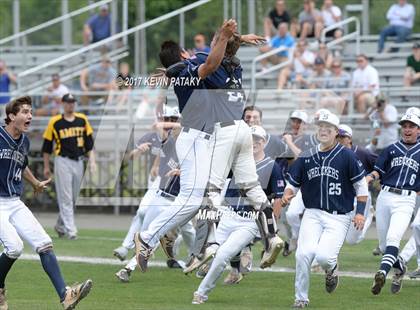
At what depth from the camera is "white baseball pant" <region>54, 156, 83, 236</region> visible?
1839cm

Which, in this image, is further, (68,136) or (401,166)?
(68,136)

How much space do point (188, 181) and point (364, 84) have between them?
422 inches

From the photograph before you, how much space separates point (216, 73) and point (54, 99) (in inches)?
485

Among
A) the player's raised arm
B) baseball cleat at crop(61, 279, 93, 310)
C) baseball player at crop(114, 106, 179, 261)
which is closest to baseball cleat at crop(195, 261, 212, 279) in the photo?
baseball player at crop(114, 106, 179, 261)

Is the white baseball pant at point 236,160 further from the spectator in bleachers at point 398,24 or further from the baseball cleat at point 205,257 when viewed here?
the spectator in bleachers at point 398,24

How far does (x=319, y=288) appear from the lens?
496 inches

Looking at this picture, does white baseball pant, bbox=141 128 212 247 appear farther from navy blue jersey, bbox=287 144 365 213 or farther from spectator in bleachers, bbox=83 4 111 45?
spectator in bleachers, bbox=83 4 111 45

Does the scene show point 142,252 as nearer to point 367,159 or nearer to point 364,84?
point 367,159

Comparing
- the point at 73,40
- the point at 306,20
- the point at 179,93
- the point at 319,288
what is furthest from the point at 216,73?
the point at 73,40

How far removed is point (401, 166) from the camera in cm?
1280

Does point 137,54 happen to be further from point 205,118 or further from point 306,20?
point 205,118

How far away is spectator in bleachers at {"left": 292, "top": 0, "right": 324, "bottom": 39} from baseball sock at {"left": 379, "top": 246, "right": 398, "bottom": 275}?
39.6ft

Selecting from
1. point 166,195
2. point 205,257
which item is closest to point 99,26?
point 166,195

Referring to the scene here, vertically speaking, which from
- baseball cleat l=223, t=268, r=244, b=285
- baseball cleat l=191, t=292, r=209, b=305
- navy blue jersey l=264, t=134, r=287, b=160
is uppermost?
navy blue jersey l=264, t=134, r=287, b=160
